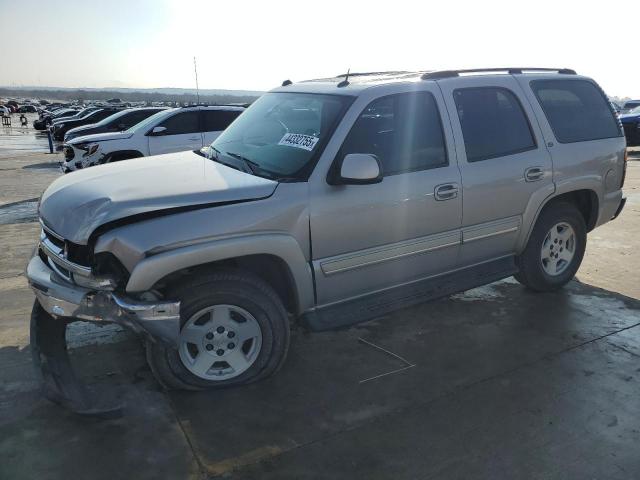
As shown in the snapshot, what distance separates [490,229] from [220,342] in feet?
7.70

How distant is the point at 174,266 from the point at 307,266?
0.88 metres

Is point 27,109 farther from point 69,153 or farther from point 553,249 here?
point 553,249

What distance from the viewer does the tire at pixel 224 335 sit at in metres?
3.12

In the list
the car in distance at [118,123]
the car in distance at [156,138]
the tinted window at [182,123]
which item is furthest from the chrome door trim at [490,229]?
the car in distance at [118,123]

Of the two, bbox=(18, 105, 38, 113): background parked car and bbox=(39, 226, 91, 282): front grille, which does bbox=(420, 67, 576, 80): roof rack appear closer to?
bbox=(39, 226, 91, 282): front grille

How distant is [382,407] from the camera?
3.20 meters

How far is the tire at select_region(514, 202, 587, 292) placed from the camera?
471 cm

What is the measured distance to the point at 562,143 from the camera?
461cm

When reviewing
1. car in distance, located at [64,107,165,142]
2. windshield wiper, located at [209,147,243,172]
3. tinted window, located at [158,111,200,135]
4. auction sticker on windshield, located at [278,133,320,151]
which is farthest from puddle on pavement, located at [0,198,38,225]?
auction sticker on windshield, located at [278,133,320,151]

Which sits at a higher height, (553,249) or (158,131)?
(158,131)

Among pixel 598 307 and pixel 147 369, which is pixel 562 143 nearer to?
pixel 598 307

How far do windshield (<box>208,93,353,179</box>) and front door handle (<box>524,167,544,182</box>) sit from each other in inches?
67.6

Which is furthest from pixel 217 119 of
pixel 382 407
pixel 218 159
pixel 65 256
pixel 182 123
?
pixel 382 407

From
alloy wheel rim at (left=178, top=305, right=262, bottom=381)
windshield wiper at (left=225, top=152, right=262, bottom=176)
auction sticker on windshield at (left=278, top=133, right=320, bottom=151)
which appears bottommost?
alloy wheel rim at (left=178, top=305, right=262, bottom=381)
